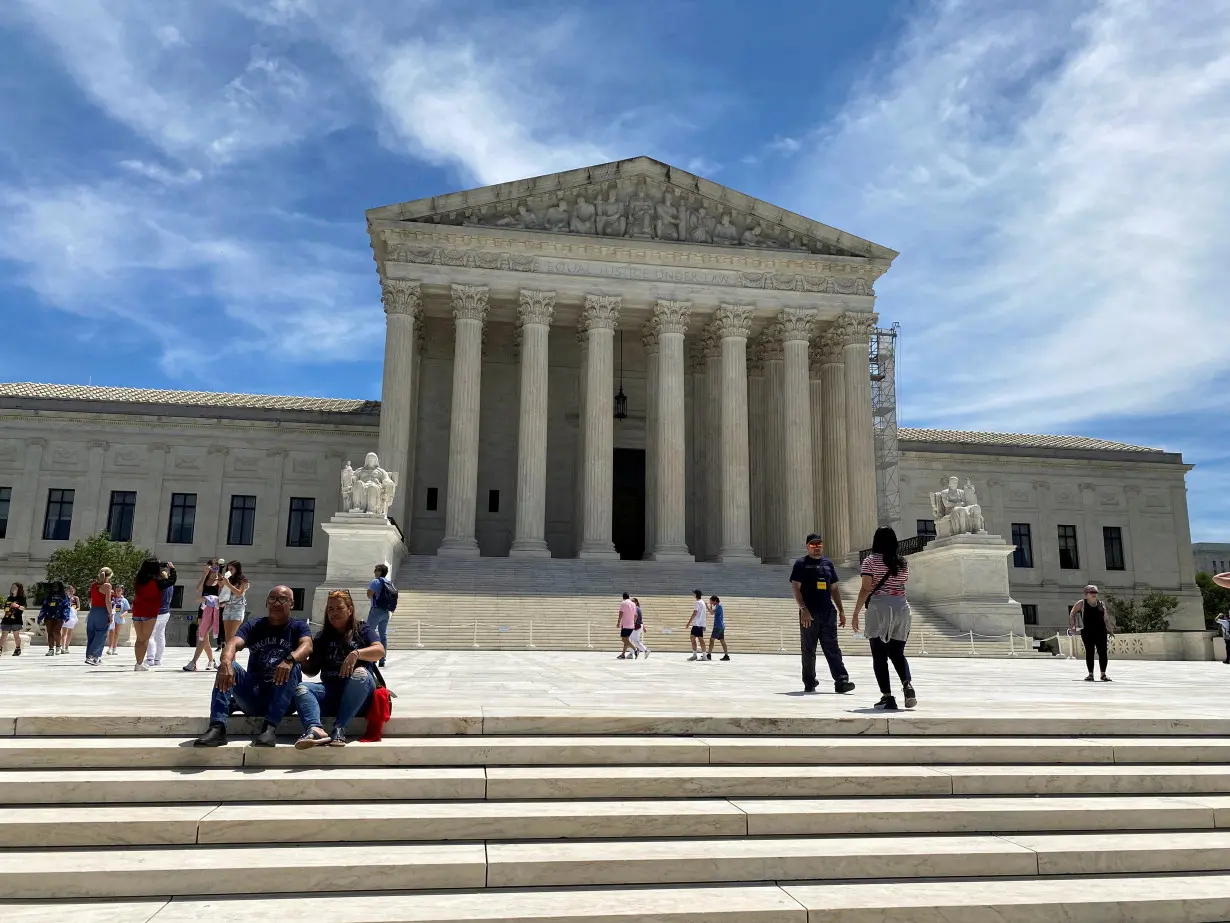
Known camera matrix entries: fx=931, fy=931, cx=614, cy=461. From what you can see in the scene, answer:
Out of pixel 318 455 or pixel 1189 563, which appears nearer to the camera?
pixel 318 455

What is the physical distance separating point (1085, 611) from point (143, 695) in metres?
15.4

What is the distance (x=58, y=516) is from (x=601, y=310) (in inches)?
1103

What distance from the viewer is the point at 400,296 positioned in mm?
36344

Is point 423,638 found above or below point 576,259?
below

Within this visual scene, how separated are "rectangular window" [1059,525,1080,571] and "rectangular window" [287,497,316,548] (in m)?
40.1

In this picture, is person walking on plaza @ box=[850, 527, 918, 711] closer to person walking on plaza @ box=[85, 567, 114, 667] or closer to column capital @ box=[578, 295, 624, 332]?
person walking on plaza @ box=[85, 567, 114, 667]

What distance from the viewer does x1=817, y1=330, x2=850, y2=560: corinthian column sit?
40.0 m

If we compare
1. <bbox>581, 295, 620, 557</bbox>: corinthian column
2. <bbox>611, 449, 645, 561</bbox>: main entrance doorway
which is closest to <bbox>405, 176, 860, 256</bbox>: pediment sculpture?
<bbox>581, 295, 620, 557</bbox>: corinthian column

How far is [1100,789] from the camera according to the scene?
7.15 meters

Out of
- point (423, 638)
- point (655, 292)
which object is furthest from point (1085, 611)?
point (655, 292)

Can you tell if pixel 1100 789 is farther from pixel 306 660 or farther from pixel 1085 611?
pixel 1085 611

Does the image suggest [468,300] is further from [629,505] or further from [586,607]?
[586,607]

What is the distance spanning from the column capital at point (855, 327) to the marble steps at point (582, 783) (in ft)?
109

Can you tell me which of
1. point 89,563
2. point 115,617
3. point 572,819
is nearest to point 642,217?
point 115,617
